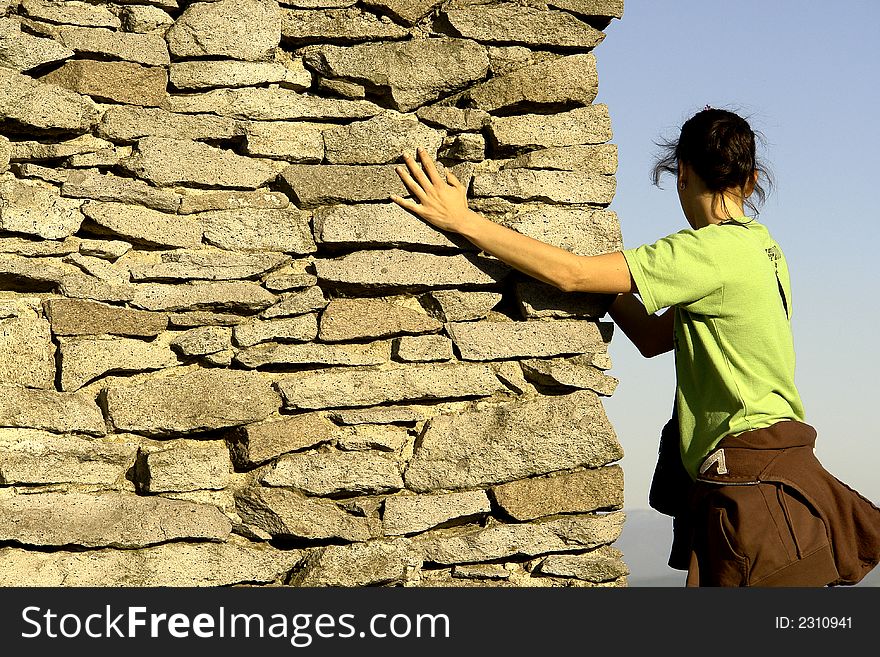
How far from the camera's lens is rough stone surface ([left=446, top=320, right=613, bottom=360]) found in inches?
129

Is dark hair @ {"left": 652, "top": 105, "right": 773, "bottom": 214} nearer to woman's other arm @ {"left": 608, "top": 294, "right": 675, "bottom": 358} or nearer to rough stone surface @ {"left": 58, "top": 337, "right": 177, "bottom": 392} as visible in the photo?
woman's other arm @ {"left": 608, "top": 294, "right": 675, "bottom": 358}

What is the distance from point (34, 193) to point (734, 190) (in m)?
2.13

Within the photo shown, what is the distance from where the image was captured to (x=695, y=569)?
3059 mm

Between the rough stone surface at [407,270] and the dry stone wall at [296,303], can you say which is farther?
the rough stone surface at [407,270]

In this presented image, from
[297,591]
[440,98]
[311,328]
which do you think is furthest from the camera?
[440,98]

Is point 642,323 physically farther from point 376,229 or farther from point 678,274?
point 376,229

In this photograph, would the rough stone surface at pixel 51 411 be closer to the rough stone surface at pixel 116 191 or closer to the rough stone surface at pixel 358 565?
the rough stone surface at pixel 116 191

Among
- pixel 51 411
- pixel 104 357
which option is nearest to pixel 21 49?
pixel 104 357

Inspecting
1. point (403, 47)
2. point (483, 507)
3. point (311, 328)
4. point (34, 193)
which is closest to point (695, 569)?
point (483, 507)

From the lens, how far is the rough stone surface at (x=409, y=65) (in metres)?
3.36

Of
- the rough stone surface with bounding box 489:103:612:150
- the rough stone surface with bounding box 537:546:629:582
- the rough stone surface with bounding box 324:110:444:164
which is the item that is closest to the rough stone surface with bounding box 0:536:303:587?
the rough stone surface with bounding box 537:546:629:582

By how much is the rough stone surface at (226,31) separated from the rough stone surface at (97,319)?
845mm

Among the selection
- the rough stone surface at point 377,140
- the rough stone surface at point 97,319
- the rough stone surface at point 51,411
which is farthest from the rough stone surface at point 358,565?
the rough stone surface at point 377,140

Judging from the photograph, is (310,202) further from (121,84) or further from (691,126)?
(691,126)
